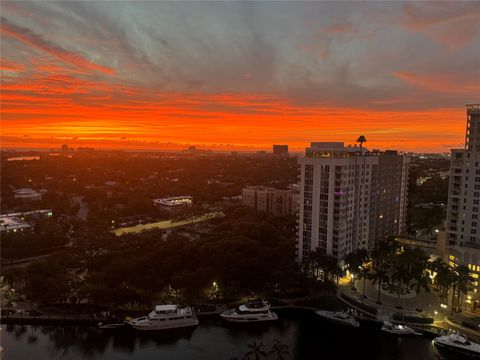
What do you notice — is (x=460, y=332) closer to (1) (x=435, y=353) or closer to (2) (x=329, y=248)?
(1) (x=435, y=353)

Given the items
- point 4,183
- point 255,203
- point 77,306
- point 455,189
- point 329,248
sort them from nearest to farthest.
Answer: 1. point 77,306
2. point 455,189
3. point 329,248
4. point 255,203
5. point 4,183

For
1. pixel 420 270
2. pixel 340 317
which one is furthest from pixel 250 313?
pixel 420 270

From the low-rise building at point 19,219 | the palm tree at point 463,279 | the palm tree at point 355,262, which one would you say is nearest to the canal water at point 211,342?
the palm tree at point 463,279

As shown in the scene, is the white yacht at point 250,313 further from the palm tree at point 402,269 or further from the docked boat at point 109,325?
the palm tree at point 402,269

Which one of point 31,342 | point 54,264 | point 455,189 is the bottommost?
point 31,342

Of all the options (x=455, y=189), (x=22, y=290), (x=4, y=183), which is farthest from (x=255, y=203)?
(x=4, y=183)
